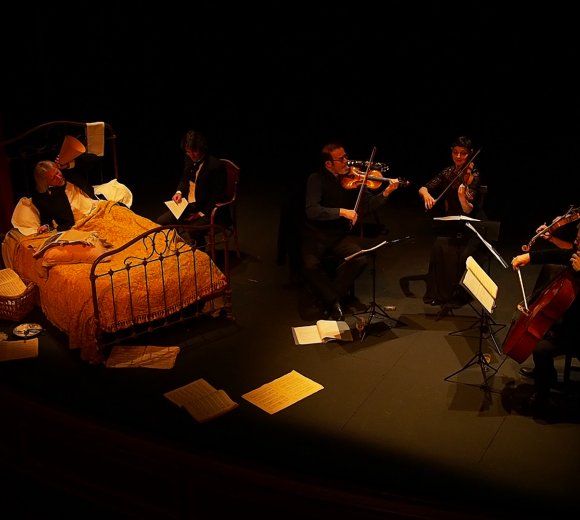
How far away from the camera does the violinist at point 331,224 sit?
5605 millimetres

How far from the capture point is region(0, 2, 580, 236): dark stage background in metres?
8.66

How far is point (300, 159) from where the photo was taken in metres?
9.53

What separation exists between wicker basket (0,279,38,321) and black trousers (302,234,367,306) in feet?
6.94

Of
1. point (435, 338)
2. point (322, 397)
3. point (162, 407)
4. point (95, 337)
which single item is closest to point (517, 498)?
point (322, 397)

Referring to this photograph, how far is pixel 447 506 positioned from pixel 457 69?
775cm

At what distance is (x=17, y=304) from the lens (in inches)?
215

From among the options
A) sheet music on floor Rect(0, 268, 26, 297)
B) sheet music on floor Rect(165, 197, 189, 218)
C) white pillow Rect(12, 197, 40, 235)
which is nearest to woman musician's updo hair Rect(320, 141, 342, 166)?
sheet music on floor Rect(165, 197, 189, 218)

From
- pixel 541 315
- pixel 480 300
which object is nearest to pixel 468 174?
pixel 480 300

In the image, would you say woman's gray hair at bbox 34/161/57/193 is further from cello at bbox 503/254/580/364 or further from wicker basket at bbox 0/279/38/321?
cello at bbox 503/254/580/364

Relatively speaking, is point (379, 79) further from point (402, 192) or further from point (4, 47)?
point (4, 47)

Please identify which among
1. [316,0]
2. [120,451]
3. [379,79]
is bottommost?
[120,451]

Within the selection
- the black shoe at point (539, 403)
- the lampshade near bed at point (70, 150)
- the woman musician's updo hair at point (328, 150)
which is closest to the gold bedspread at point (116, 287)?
the lampshade near bed at point (70, 150)

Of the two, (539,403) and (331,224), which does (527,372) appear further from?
(331,224)

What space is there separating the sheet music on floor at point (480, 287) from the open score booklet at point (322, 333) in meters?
1.08
